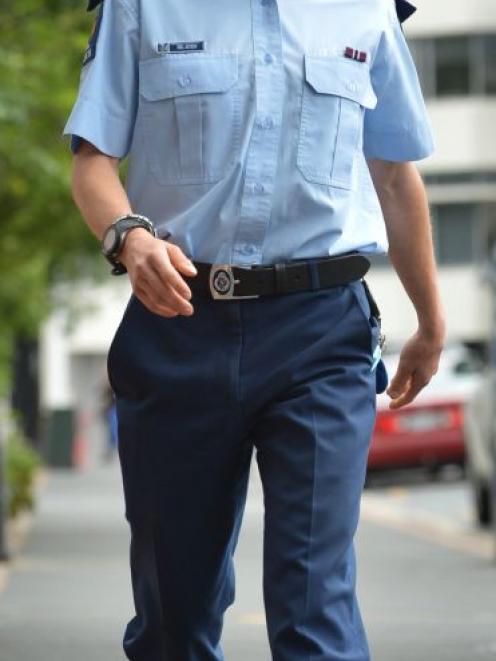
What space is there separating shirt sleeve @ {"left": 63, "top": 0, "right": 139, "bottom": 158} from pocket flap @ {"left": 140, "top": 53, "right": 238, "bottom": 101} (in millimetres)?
66

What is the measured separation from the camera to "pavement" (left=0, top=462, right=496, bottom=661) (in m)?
9.12

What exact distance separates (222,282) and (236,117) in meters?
0.32

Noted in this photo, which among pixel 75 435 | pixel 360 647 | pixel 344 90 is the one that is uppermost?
pixel 344 90

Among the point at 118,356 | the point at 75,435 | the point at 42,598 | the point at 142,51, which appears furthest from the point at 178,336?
the point at 75,435

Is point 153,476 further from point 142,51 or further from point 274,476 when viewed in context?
point 142,51

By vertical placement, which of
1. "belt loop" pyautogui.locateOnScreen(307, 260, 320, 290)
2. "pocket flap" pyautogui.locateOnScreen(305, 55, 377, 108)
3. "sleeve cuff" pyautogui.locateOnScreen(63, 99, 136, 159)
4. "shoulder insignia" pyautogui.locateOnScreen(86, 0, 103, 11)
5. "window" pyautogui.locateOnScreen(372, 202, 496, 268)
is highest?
"shoulder insignia" pyautogui.locateOnScreen(86, 0, 103, 11)

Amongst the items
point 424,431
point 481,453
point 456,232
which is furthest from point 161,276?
point 456,232

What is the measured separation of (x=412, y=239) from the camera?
15.8ft

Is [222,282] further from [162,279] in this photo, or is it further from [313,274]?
[162,279]

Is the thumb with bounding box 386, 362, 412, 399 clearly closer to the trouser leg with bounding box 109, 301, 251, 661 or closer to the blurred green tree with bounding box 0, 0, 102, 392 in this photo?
the trouser leg with bounding box 109, 301, 251, 661

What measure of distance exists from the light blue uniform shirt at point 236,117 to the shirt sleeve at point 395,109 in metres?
0.09

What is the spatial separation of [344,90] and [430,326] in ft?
1.87

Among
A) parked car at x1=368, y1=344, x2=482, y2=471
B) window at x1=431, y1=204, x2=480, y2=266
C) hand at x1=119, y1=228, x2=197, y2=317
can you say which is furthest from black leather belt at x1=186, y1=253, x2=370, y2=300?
window at x1=431, y1=204, x2=480, y2=266

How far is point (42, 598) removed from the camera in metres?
11.8
